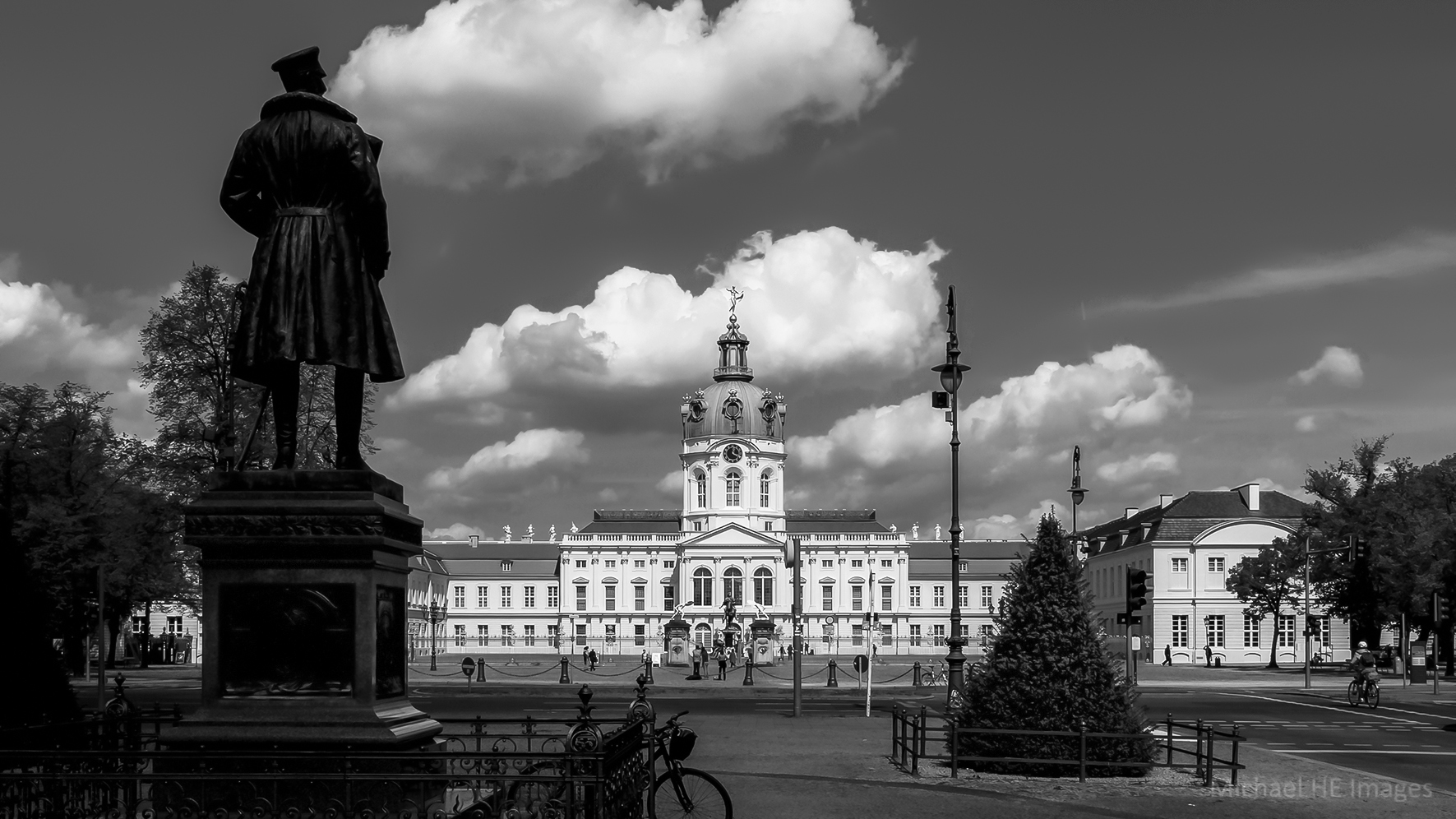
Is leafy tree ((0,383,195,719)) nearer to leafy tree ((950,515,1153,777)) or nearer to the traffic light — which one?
the traffic light

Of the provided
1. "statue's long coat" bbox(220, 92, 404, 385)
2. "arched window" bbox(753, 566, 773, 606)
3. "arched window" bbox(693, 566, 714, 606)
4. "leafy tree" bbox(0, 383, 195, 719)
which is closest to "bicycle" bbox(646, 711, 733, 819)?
"statue's long coat" bbox(220, 92, 404, 385)

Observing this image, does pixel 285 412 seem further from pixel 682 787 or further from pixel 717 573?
pixel 717 573

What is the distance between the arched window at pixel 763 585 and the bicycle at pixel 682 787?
5177 inches

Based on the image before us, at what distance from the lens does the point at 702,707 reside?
3650 cm

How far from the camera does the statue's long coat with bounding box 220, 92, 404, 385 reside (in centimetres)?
947

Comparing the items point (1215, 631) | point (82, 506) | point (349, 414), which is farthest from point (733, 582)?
point (349, 414)

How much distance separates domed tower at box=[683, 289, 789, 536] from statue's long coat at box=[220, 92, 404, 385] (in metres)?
138

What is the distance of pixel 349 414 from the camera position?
32.5 ft

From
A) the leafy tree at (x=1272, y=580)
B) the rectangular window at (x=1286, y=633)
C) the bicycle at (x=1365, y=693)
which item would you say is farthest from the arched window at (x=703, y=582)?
the bicycle at (x=1365, y=693)

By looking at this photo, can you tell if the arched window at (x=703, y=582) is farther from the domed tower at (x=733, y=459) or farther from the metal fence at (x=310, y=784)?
the metal fence at (x=310, y=784)

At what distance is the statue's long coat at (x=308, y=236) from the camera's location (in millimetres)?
9469

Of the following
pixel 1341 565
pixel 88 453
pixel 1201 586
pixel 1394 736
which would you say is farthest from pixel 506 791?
pixel 1201 586

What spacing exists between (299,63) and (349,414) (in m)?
2.42

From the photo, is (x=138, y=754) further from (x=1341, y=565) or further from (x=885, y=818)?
(x=1341, y=565)
